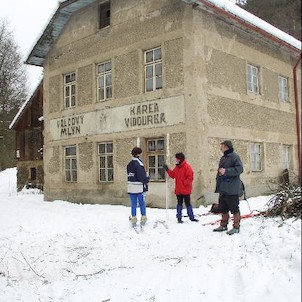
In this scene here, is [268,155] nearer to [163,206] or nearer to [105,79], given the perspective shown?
[163,206]

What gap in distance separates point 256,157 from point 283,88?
130 inches

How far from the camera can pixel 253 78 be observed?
528 inches

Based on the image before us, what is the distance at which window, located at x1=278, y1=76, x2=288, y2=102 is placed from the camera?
14703 mm

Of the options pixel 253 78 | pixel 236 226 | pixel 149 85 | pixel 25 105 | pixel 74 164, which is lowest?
pixel 236 226

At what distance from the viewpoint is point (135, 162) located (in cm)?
765

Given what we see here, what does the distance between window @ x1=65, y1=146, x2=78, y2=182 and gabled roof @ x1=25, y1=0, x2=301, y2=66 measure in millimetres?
4007

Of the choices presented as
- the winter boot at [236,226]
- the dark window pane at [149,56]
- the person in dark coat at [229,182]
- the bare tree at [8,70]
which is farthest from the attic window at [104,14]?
the winter boot at [236,226]

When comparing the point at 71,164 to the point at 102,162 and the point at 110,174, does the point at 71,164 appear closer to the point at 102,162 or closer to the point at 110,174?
the point at 102,162

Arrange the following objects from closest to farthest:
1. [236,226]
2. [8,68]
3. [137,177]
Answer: [236,226] → [137,177] → [8,68]

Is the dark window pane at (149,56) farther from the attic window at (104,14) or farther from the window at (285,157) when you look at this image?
the window at (285,157)

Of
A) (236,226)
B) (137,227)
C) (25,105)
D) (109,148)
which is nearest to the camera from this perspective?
(236,226)

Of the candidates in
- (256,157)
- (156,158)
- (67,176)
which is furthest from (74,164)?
(256,157)

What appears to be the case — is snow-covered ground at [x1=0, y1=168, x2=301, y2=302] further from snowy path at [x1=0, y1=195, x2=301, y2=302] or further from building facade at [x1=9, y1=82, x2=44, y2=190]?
building facade at [x1=9, y1=82, x2=44, y2=190]

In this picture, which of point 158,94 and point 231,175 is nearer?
point 231,175
